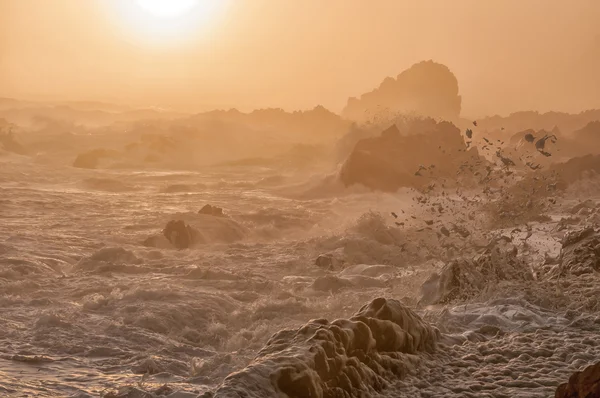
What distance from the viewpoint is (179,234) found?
16.9 m

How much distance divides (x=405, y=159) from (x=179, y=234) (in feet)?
54.2

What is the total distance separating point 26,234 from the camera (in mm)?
17000

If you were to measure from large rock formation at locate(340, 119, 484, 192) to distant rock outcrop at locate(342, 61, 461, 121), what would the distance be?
2877 centimetres

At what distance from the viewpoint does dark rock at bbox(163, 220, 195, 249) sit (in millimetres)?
16609

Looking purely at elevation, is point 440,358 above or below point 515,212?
below

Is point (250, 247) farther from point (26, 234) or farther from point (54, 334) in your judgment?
point (54, 334)

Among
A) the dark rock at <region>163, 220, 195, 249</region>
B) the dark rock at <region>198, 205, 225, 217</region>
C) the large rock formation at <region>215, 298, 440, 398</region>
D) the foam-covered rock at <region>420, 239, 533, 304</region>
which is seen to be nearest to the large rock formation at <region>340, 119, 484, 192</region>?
the dark rock at <region>198, 205, 225, 217</region>

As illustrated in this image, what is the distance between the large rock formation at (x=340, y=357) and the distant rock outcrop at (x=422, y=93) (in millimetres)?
58463

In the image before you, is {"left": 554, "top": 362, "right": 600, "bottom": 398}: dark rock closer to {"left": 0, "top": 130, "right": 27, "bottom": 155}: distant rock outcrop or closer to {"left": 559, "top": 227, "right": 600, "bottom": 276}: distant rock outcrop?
{"left": 559, "top": 227, "right": 600, "bottom": 276}: distant rock outcrop

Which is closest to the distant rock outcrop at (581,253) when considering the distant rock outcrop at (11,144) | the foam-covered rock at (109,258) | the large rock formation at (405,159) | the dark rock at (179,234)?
the foam-covered rock at (109,258)

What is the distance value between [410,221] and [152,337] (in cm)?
1378

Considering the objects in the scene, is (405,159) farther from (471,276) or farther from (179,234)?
(471,276)

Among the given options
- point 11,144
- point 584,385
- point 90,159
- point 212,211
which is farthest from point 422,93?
point 584,385

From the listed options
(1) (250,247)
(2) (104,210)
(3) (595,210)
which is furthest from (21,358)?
(3) (595,210)
